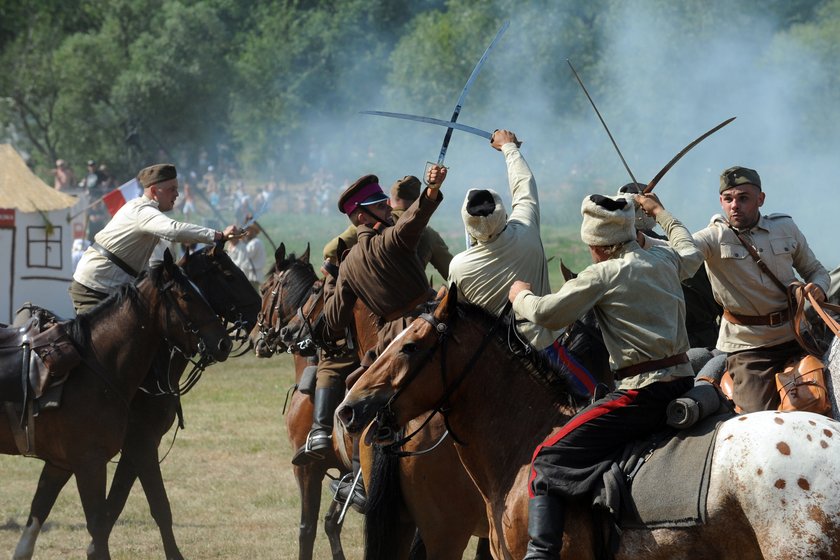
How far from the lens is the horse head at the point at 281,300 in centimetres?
786

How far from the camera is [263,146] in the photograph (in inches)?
1864

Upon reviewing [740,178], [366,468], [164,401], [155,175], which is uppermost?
[740,178]

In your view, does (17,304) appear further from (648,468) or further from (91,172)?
(648,468)

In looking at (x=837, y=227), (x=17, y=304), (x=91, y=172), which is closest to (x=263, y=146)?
(x=91, y=172)

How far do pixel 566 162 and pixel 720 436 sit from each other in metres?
21.1

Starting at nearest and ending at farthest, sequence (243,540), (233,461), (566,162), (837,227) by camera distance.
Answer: (243,540)
(233,461)
(837,227)
(566,162)

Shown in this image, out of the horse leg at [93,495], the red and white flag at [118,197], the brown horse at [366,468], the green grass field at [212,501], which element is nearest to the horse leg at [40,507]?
the horse leg at [93,495]

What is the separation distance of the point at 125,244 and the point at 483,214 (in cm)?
378

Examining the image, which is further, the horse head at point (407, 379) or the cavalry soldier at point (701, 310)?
the cavalry soldier at point (701, 310)

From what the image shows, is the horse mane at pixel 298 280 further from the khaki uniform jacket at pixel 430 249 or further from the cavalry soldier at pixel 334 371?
the cavalry soldier at pixel 334 371

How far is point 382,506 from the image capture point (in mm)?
5754

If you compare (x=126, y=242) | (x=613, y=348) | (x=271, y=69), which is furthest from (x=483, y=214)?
(x=271, y=69)

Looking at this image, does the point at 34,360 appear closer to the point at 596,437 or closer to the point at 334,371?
the point at 334,371

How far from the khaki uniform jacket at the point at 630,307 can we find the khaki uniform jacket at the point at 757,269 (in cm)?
152
